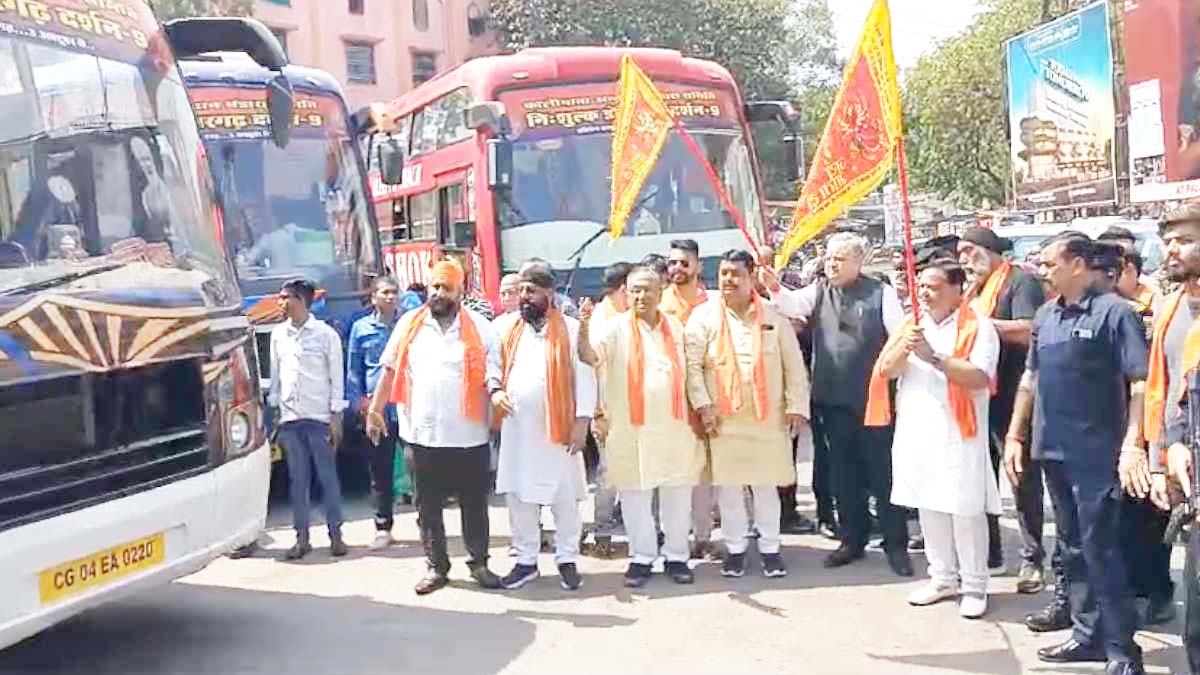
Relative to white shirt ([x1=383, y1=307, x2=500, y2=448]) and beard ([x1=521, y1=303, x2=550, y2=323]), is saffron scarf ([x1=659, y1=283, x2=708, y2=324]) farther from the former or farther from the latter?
white shirt ([x1=383, y1=307, x2=500, y2=448])

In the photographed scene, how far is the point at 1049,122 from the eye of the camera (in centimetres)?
2445

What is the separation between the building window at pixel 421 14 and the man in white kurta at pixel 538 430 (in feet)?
Result: 115

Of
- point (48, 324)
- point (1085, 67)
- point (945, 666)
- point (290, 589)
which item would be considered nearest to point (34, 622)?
point (48, 324)

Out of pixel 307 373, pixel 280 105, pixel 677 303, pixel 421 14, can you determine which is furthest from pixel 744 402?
pixel 421 14

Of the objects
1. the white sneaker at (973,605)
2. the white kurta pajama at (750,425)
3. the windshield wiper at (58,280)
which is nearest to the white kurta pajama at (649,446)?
the white kurta pajama at (750,425)

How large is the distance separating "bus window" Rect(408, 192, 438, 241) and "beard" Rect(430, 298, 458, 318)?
581cm

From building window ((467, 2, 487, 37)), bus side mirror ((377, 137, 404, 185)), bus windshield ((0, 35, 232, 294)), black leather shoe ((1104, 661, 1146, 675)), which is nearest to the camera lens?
bus windshield ((0, 35, 232, 294))

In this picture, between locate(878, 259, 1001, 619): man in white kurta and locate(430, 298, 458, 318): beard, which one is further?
locate(430, 298, 458, 318): beard

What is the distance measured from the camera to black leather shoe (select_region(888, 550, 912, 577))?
704 centimetres

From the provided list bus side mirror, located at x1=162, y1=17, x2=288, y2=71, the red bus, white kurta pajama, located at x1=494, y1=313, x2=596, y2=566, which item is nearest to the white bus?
bus side mirror, located at x1=162, y1=17, x2=288, y2=71

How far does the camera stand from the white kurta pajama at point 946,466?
6.20m

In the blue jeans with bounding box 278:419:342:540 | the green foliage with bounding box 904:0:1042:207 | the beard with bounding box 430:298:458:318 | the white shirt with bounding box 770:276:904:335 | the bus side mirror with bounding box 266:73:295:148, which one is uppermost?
the green foliage with bounding box 904:0:1042:207

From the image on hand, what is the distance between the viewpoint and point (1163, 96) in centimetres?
1939

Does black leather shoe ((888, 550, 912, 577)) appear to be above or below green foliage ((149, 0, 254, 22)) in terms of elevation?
below
